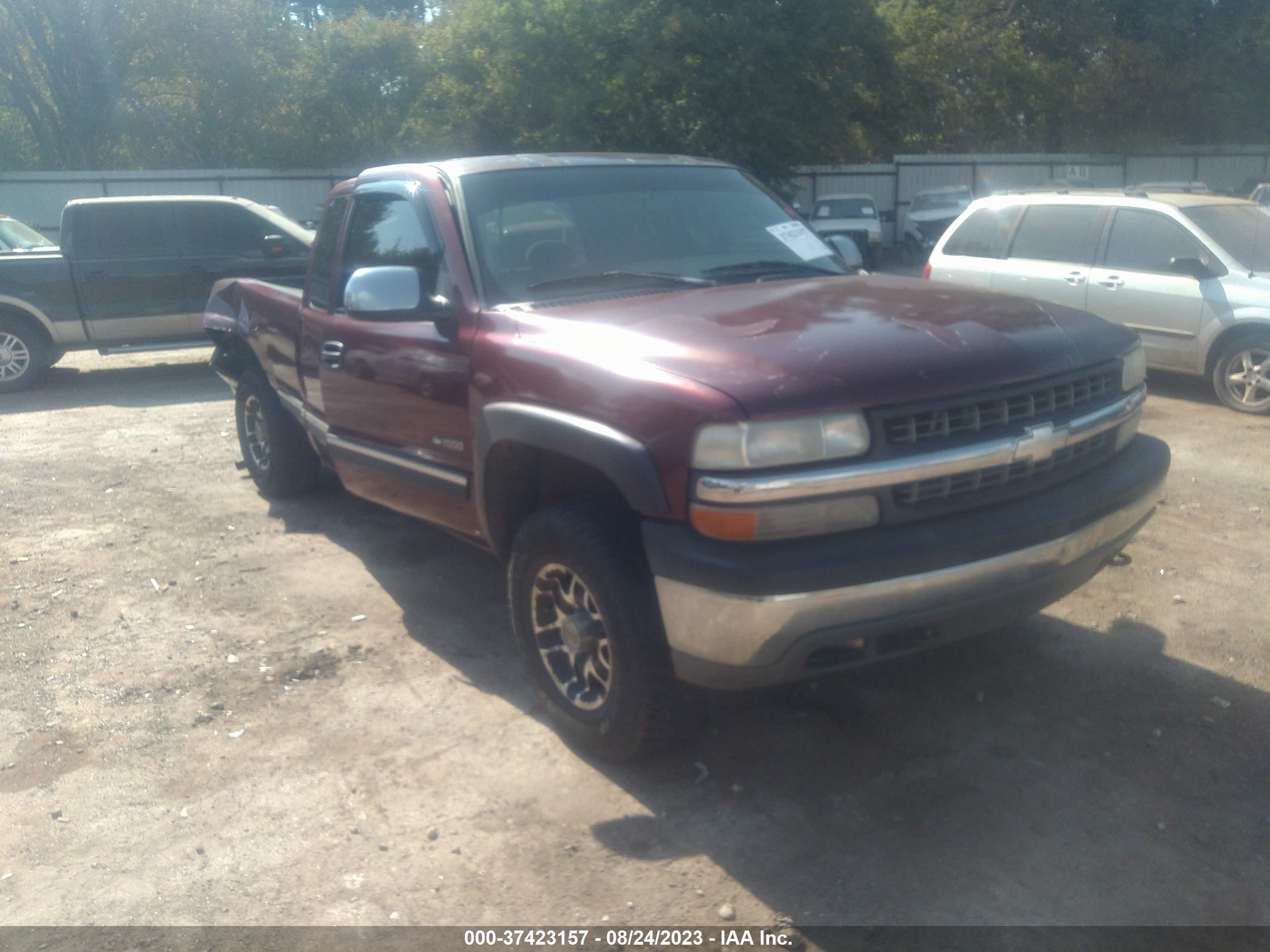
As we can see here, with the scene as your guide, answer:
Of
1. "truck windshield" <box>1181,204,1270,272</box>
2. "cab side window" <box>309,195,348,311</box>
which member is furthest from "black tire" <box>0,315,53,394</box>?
"truck windshield" <box>1181,204,1270,272</box>

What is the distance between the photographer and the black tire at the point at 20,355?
1170cm

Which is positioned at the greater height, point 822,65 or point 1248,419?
point 822,65

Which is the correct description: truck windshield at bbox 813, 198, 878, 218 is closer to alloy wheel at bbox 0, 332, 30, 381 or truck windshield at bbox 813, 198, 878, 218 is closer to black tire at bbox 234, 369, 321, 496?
alloy wheel at bbox 0, 332, 30, 381

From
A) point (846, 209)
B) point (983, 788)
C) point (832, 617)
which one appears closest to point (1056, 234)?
point (983, 788)

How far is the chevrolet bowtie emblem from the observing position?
10.8 ft

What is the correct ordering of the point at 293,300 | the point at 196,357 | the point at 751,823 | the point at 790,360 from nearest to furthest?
the point at 790,360 → the point at 751,823 → the point at 293,300 → the point at 196,357

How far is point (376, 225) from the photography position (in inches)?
196

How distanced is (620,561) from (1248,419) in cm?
698

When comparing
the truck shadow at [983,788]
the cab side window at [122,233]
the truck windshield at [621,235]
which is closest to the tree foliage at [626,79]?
the cab side window at [122,233]

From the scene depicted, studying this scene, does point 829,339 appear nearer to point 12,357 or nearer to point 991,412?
point 991,412

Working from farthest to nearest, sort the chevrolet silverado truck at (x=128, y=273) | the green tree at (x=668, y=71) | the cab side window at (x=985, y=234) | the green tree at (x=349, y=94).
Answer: the green tree at (x=349, y=94), the green tree at (x=668, y=71), the chevrolet silverado truck at (x=128, y=273), the cab side window at (x=985, y=234)

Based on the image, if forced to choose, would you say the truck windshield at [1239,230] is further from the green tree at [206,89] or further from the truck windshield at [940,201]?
the green tree at [206,89]

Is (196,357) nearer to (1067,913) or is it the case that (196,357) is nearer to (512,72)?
(512,72)

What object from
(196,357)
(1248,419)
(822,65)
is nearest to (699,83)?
(822,65)
